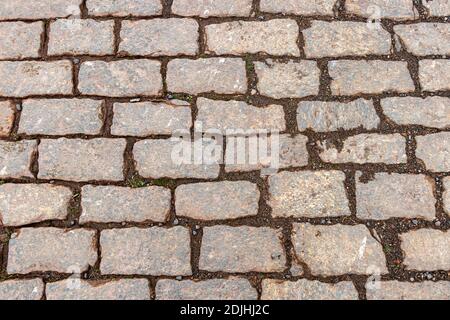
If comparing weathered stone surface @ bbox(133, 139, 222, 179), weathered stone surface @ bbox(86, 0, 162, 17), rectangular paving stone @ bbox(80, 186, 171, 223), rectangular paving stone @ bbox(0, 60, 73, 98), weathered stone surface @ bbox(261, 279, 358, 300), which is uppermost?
weathered stone surface @ bbox(86, 0, 162, 17)

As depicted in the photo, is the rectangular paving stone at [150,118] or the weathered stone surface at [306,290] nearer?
the weathered stone surface at [306,290]

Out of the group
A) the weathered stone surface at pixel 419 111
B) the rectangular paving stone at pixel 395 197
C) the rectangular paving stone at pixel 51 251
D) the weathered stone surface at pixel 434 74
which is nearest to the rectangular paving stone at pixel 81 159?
the rectangular paving stone at pixel 51 251

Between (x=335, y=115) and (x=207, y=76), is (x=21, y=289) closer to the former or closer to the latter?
(x=207, y=76)

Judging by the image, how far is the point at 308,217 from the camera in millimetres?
2816

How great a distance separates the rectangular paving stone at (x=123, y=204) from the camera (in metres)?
2.80

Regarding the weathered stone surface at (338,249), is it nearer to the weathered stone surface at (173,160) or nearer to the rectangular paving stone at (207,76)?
the weathered stone surface at (173,160)

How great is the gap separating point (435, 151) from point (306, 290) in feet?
3.92

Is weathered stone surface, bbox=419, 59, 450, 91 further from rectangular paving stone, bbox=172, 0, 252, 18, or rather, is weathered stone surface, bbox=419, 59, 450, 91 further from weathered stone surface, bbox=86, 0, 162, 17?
weathered stone surface, bbox=86, 0, 162, 17

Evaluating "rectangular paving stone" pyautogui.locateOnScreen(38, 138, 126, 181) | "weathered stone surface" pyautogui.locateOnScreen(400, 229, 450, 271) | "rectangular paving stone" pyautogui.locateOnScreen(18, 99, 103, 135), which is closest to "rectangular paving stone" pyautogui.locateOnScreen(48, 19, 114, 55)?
"rectangular paving stone" pyautogui.locateOnScreen(18, 99, 103, 135)

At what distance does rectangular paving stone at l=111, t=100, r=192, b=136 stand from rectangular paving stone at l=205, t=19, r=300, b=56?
0.51 meters

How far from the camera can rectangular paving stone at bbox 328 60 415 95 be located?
3172 mm

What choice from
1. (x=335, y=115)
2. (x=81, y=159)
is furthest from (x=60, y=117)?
(x=335, y=115)

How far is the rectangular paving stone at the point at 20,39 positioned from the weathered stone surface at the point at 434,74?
2590 millimetres
